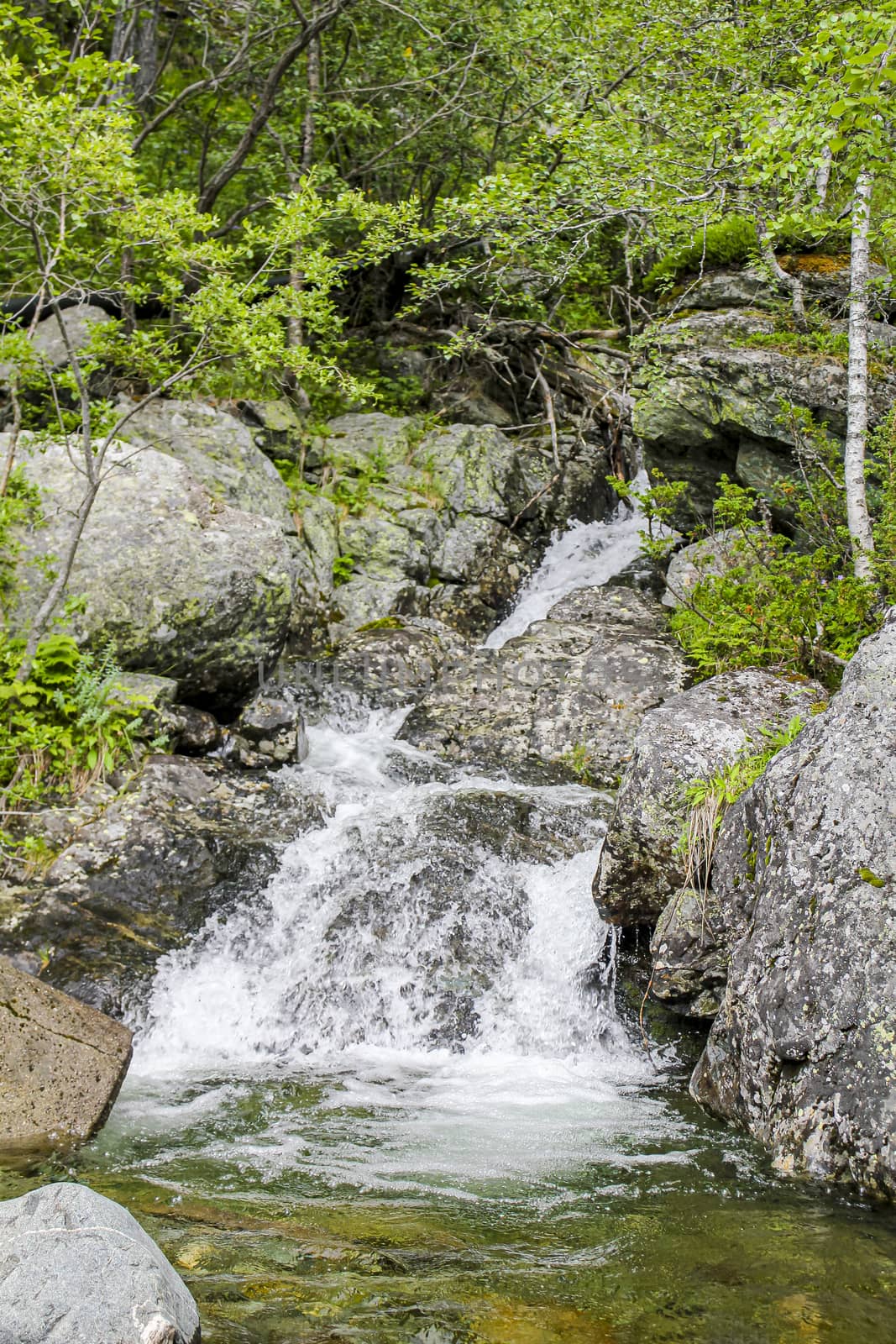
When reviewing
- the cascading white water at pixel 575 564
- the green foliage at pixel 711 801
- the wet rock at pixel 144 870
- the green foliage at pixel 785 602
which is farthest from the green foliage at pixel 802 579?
the wet rock at pixel 144 870

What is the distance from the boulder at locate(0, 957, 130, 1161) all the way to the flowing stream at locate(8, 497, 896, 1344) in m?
0.27

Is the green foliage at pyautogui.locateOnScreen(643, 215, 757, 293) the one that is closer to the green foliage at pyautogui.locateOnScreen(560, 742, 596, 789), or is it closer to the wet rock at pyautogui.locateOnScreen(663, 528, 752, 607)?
the wet rock at pyautogui.locateOnScreen(663, 528, 752, 607)

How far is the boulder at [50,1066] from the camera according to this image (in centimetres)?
545

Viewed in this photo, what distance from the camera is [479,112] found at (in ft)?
55.2

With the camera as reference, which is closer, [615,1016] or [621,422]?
[615,1016]

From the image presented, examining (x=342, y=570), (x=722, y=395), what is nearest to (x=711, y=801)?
(x=722, y=395)

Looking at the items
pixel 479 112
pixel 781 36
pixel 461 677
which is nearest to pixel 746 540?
pixel 461 677

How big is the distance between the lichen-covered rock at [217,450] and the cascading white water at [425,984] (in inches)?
219

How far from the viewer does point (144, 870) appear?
8.55 m

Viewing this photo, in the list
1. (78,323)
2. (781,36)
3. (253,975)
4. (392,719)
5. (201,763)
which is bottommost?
(253,975)

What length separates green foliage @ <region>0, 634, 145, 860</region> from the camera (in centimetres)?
890

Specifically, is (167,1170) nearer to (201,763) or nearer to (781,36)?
(201,763)

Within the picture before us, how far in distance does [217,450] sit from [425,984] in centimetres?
879

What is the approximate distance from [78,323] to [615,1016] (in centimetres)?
1231
